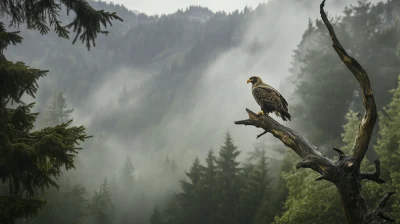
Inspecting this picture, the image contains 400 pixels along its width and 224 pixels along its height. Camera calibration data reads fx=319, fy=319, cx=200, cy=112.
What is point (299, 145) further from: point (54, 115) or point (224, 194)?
point (54, 115)

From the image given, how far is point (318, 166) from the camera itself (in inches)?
163

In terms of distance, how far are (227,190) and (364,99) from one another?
3934 cm

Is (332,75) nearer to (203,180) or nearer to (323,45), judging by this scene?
(323,45)

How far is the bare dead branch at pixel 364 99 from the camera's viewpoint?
3.83 m

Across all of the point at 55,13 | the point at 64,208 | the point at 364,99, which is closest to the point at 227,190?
the point at 64,208

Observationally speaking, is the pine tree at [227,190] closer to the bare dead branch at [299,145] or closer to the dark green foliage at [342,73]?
the dark green foliage at [342,73]

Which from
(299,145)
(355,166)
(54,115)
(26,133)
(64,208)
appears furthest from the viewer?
(54,115)

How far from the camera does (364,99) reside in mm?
3916

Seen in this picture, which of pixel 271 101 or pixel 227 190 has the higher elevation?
pixel 227 190

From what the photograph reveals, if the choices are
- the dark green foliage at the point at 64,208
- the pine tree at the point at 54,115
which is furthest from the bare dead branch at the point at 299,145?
the pine tree at the point at 54,115

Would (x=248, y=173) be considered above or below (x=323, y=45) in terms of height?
below

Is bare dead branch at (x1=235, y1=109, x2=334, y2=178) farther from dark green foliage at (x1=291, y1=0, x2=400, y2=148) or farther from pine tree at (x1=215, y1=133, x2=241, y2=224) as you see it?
pine tree at (x1=215, y1=133, x2=241, y2=224)

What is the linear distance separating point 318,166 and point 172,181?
264 ft

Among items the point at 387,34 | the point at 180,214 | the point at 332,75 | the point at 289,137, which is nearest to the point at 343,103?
the point at 332,75
